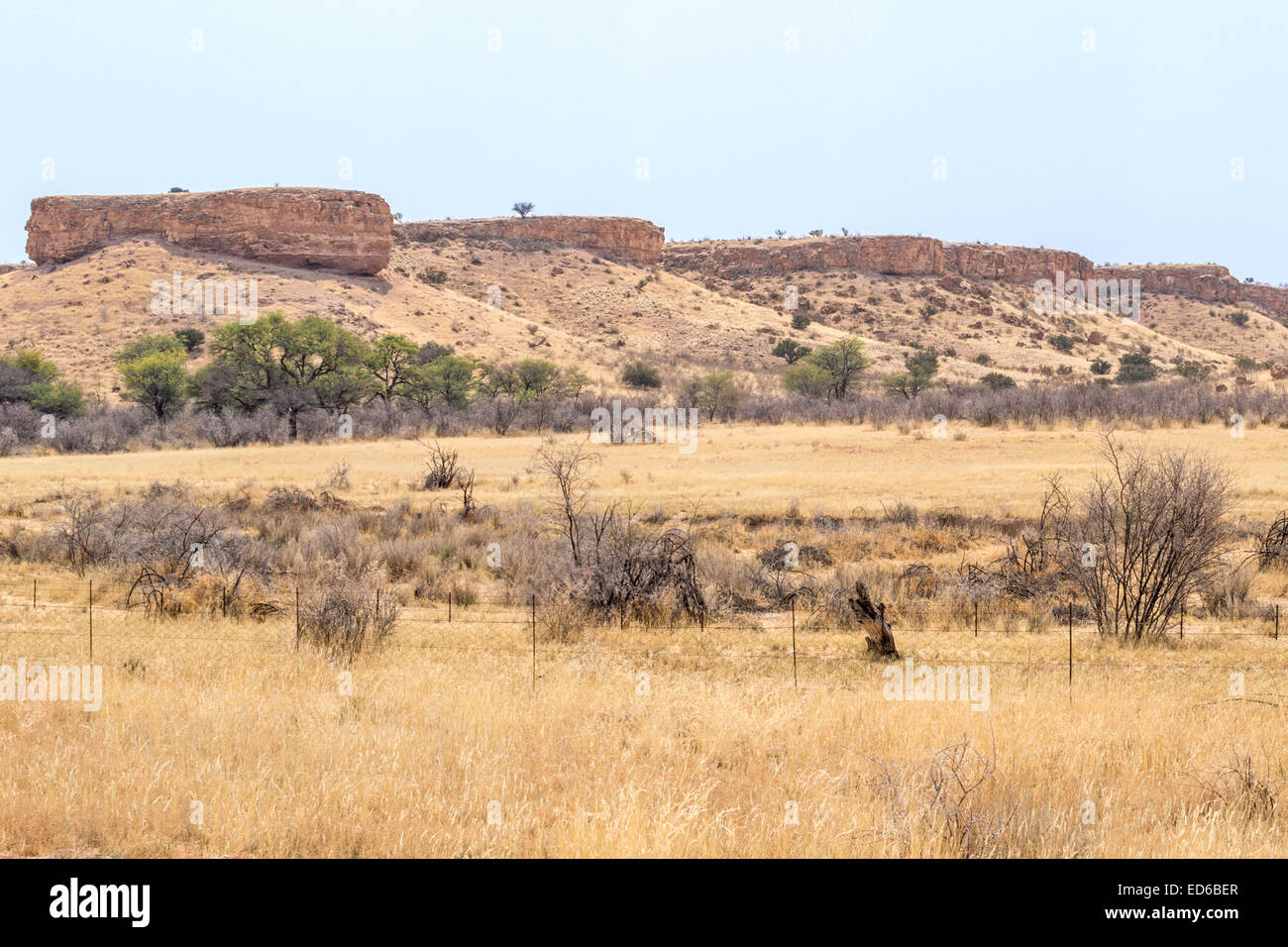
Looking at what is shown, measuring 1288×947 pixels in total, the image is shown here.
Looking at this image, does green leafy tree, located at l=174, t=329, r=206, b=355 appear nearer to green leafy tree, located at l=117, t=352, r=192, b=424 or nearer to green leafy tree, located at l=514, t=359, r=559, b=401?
green leafy tree, located at l=117, t=352, r=192, b=424

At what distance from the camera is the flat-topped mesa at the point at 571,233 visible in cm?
9869

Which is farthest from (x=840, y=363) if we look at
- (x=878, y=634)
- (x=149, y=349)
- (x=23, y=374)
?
(x=878, y=634)

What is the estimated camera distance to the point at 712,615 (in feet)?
43.9

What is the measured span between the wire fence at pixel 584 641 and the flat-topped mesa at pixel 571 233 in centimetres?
8819

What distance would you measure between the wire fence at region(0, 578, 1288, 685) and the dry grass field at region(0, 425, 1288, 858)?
0.07 meters

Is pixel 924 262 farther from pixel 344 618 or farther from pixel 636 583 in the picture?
→ pixel 344 618

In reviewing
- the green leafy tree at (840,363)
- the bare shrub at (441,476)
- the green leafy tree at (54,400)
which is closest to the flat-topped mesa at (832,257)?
the green leafy tree at (840,363)

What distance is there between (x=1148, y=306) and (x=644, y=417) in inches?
3875

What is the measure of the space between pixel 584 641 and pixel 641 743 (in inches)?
197

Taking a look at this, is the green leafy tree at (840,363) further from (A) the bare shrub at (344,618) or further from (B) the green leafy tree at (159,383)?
(A) the bare shrub at (344,618)

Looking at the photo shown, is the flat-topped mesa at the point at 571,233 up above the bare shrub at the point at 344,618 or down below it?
above

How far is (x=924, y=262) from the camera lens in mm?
104750
